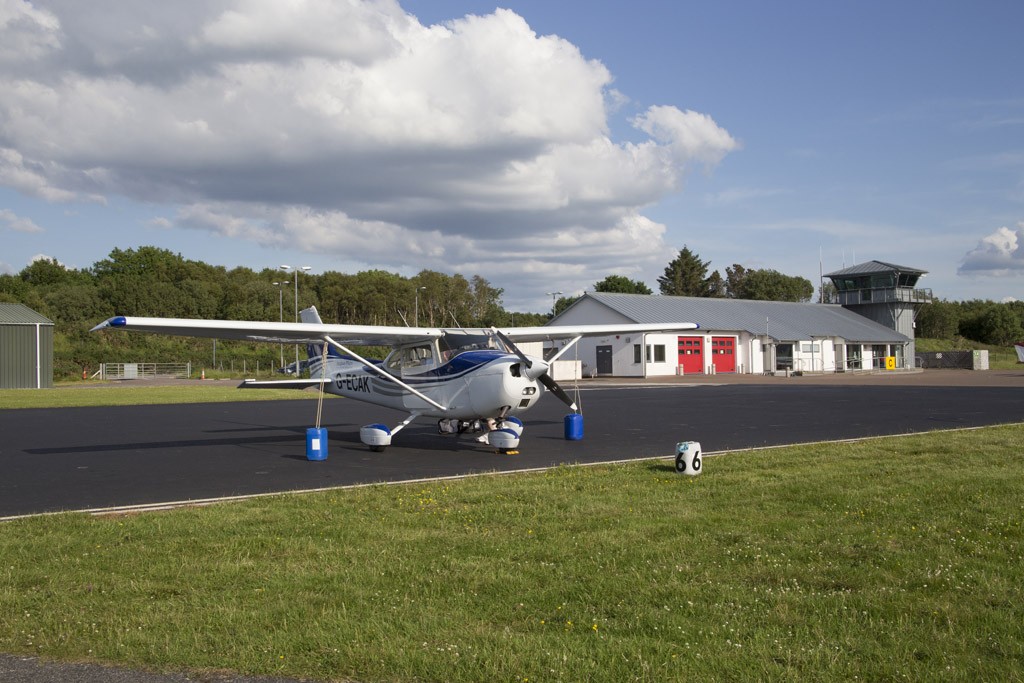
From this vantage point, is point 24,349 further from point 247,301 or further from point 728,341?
point 728,341

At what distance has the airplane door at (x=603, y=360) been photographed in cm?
5538

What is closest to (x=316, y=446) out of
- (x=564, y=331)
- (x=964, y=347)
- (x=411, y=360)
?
(x=411, y=360)

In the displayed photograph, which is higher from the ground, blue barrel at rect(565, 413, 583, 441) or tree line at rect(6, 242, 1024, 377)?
tree line at rect(6, 242, 1024, 377)

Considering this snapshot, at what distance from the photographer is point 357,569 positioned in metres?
6.47

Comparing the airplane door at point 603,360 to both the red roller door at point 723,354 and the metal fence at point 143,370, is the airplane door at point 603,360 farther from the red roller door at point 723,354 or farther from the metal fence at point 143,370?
the metal fence at point 143,370

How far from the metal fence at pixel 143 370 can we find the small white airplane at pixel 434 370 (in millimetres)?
48496

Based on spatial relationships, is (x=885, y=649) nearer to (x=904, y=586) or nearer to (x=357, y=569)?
(x=904, y=586)

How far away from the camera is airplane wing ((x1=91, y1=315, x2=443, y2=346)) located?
12984 millimetres

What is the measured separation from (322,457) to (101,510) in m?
4.93

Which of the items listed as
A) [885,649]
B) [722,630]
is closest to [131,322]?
[722,630]

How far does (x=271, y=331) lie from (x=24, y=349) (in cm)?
4098

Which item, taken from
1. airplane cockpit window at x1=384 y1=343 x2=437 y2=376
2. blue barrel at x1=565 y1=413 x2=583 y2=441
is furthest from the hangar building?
airplane cockpit window at x1=384 y1=343 x2=437 y2=376

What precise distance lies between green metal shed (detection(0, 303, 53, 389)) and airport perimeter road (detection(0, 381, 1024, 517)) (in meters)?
22.7

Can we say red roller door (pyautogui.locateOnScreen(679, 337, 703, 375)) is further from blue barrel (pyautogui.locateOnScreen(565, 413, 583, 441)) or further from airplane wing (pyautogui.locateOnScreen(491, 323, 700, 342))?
blue barrel (pyautogui.locateOnScreen(565, 413, 583, 441))
